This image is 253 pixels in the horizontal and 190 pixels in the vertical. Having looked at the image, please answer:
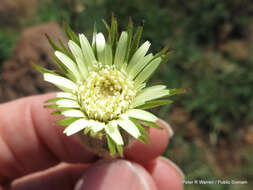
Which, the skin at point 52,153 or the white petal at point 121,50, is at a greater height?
the white petal at point 121,50

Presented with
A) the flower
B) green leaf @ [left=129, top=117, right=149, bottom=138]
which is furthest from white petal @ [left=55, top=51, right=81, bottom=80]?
green leaf @ [left=129, top=117, right=149, bottom=138]

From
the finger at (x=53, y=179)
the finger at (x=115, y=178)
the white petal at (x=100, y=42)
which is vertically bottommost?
the finger at (x=53, y=179)

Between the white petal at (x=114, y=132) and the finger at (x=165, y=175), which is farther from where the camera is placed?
the finger at (x=165, y=175)

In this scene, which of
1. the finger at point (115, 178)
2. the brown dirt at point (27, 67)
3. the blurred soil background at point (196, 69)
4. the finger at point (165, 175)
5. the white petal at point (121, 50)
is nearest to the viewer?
the white petal at point (121, 50)

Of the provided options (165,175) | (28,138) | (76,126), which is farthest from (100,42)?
(165,175)

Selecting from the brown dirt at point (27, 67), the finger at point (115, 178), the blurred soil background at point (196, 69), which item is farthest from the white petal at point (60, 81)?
the brown dirt at point (27, 67)

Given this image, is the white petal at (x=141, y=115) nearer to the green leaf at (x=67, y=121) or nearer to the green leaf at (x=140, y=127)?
the green leaf at (x=140, y=127)

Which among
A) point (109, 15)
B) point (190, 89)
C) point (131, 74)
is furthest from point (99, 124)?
point (190, 89)

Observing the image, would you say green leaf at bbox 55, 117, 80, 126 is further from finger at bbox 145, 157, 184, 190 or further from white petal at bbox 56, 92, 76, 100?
finger at bbox 145, 157, 184, 190
